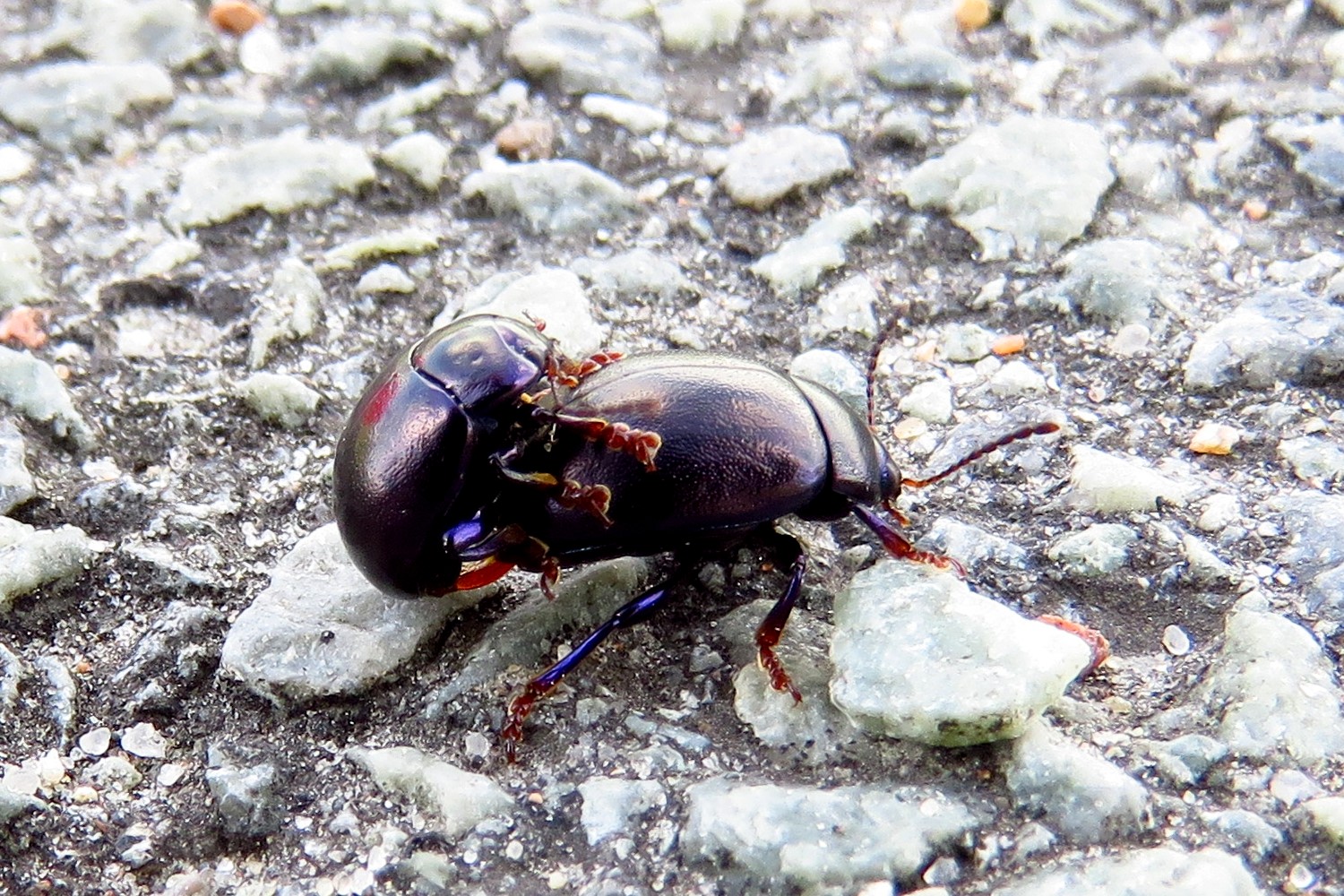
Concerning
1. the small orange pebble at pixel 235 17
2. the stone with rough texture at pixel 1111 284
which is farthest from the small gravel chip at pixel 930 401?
the small orange pebble at pixel 235 17

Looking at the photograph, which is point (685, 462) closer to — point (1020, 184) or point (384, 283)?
point (384, 283)

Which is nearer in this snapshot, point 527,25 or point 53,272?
point 53,272

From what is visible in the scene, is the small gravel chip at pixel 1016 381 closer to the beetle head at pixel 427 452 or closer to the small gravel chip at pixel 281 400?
the beetle head at pixel 427 452

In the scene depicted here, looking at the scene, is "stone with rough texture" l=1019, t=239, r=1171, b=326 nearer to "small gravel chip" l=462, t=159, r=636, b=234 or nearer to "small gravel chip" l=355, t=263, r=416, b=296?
"small gravel chip" l=462, t=159, r=636, b=234

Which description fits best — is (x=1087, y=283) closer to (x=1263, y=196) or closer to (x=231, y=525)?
(x=1263, y=196)

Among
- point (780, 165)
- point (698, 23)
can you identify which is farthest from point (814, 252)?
point (698, 23)

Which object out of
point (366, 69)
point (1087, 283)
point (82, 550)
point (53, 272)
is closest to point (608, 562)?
point (82, 550)
